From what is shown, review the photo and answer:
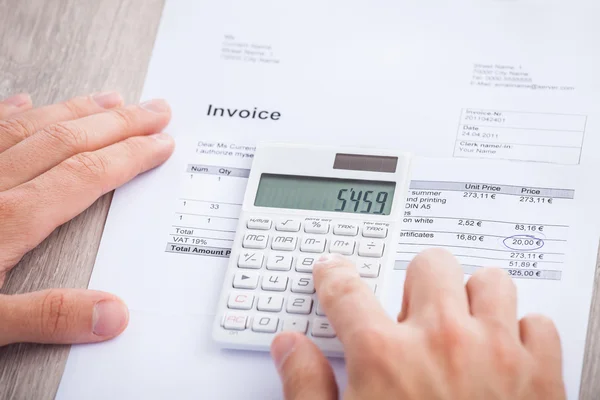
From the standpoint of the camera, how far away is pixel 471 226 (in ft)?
2.15

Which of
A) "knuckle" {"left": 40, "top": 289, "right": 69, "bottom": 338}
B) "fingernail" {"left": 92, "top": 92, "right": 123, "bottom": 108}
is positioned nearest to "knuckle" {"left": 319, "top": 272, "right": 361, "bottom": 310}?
"knuckle" {"left": 40, "top": 289, "right": 69, "bottom": 338}

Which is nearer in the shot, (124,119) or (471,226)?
(471,226)

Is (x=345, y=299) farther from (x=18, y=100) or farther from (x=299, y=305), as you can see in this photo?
(x=18, y=100)

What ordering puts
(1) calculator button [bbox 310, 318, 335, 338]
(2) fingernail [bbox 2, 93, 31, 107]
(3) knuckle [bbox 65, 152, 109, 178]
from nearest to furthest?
(1) calculator button [bbox 310, 318, 335, 338]
(3) knuckle [bbox 65, 152, 109, 178]
(2) fingernail [bbox 2, 93, 31, 107]

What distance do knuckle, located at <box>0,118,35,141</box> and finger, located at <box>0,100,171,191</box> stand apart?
0.10 ft

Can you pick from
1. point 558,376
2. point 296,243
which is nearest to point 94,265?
point 296,243

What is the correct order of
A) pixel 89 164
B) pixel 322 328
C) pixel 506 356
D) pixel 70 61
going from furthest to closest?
1. pixel 70 61
2. pixel 89 164
3. pixel 322 328
4. pixel 506 356

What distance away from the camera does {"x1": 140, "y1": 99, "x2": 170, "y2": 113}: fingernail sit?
77 centimetres

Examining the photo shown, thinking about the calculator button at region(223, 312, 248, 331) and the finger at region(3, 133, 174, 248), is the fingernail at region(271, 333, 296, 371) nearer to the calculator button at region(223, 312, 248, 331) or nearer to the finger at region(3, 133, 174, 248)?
the calculator button at region(223, 312, 248, 331)

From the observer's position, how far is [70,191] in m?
0.70

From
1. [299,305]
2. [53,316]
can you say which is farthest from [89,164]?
[299,305]

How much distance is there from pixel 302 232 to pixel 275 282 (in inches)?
2.1

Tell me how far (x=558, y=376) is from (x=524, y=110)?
0.96 ft

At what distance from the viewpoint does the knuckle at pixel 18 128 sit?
767mm
